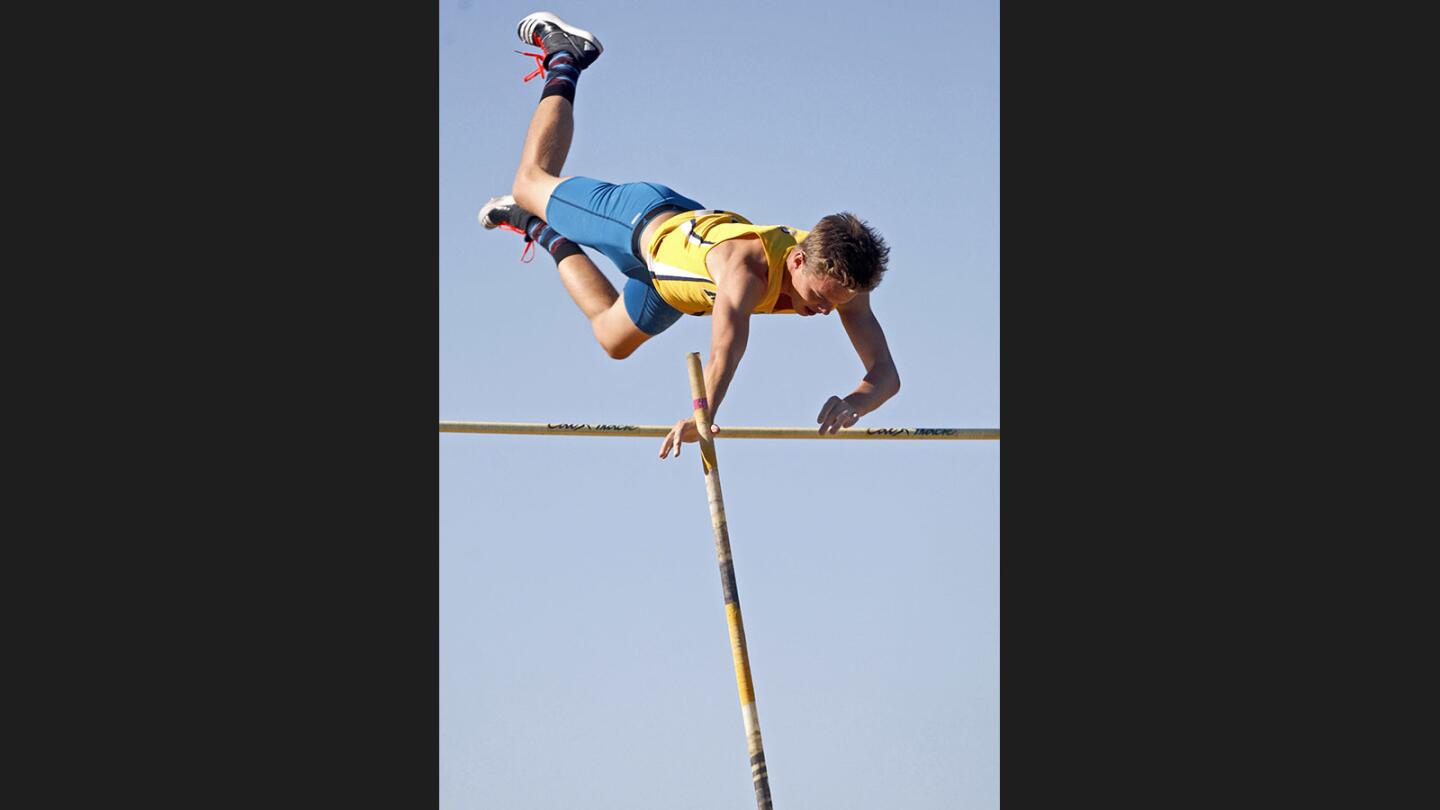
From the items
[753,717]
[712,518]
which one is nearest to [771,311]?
[712,518]

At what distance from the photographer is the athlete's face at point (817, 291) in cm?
860

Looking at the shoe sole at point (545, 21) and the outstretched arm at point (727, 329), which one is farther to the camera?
the shoe sole at point (545, 21)

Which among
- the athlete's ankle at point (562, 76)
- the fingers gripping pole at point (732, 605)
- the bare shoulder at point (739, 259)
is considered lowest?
the fingers gripping pole at point (732, 605)

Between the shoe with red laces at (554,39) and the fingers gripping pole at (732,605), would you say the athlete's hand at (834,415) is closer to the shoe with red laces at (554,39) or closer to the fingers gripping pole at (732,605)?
the fingers gripping pole at (732,605)

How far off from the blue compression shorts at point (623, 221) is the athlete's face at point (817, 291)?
2.69 ft

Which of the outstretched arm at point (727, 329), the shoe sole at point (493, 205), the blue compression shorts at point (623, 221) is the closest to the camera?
the outstretched arm at point (727, 329)

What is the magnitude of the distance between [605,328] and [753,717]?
214cm

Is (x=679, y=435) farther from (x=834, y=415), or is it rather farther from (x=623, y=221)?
(x=623, y=221)

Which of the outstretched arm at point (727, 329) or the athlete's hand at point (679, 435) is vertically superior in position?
the outstretched arm at point (727, 329)

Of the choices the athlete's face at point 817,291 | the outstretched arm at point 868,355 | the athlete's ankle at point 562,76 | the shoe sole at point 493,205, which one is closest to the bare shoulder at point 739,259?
the athlete's face at point 817,291

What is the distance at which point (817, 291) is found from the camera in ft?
28.4

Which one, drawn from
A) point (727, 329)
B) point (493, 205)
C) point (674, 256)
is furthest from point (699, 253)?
point (493, 205)

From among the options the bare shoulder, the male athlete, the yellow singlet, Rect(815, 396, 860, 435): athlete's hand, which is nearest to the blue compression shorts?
the male athlete

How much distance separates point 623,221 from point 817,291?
117cm
